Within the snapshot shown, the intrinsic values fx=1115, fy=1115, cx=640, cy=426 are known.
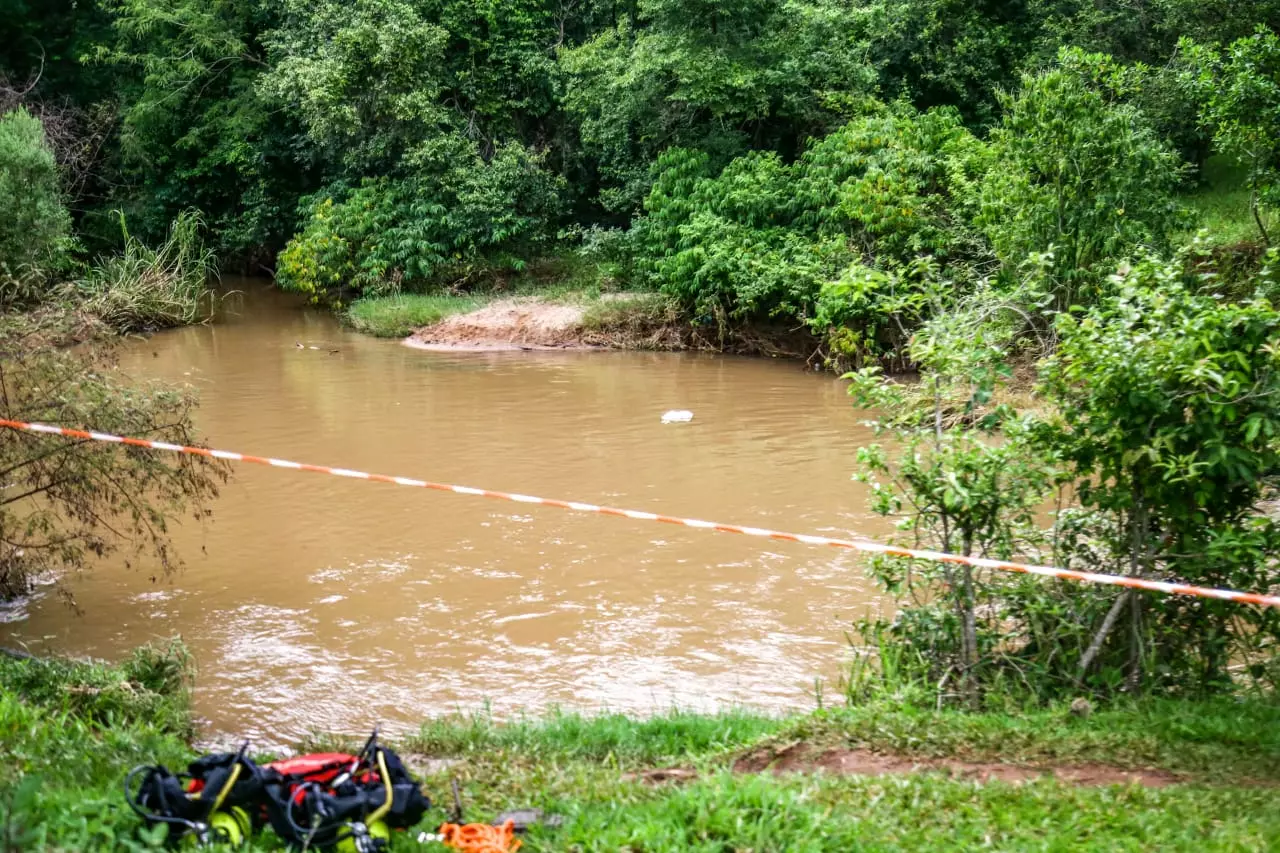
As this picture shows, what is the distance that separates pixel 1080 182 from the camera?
13.9 m

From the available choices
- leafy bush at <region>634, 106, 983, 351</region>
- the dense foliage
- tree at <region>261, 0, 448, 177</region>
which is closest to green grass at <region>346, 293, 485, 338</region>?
the dense foliage

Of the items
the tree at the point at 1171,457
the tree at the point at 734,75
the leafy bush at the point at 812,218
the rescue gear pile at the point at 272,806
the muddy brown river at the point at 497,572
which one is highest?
the tree at the point at 734,75

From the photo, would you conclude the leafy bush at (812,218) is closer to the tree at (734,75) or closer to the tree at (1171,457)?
the tree at (734,75)

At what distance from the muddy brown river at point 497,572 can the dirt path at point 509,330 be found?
4554 millimetres

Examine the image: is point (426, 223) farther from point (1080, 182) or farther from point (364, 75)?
point (1080, 182)

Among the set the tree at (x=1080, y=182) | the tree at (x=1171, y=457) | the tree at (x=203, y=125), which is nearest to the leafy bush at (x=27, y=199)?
the tree at (x=203, y=125)

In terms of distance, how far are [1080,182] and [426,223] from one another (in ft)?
45.3

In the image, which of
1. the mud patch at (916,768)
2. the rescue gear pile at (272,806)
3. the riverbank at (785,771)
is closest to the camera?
the rescue gear pile at (272,806)

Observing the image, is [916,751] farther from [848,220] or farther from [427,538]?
[848,220]

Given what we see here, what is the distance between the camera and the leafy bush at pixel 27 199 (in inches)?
738

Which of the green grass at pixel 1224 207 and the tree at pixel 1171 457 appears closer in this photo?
the tree at pixel 1171 457

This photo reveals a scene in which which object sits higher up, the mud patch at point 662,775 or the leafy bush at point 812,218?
the leafy bush at point 812,218

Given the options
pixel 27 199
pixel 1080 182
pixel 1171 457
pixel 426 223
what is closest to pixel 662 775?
pixel 1171 457

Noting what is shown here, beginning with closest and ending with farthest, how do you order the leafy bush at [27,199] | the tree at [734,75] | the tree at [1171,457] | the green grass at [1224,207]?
1. the tree at [1171,457]
2. the green grass at [1224,207]
3. the leafy bush at [27,199]
4. the tree at [734,75]
